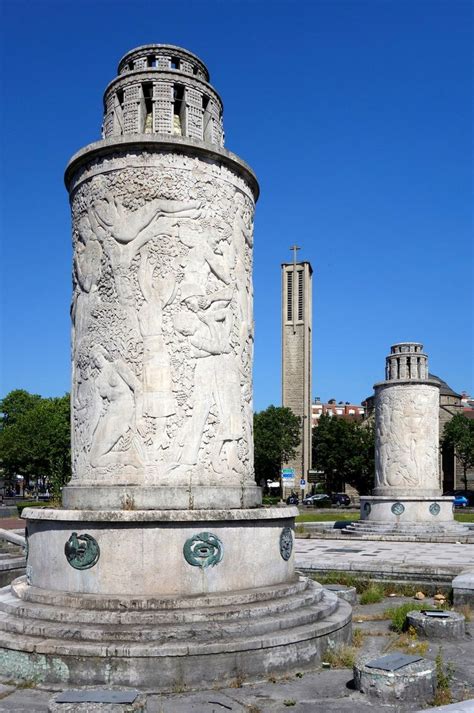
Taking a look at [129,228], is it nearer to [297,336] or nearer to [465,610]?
[465,610]

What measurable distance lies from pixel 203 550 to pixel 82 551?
1278mm

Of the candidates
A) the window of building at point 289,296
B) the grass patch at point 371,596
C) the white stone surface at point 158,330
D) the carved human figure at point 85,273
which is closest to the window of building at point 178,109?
the white stone surface at point 158,330

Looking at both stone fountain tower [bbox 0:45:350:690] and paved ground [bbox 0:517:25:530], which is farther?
paved ground [bbox 0:517:25:530]

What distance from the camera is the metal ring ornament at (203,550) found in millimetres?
7328

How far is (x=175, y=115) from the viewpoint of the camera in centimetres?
887

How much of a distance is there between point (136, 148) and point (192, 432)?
3444 millimetres

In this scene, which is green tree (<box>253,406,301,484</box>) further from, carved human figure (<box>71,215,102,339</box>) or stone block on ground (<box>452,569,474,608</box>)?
carved human figure (<box>71,215,102,339</box>)

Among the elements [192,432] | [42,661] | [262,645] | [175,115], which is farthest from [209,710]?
[175,115]

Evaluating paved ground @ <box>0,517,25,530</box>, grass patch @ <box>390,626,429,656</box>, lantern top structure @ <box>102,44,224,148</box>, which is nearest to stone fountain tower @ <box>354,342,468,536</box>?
paved ground @ <box>0,517,25,530</box>

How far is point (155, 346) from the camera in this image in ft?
26.2

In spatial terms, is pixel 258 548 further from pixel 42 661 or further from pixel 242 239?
pixel 242 239

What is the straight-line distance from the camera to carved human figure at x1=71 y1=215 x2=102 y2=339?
27.6ft

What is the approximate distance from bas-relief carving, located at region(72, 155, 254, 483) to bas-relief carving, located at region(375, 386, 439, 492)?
16.2m

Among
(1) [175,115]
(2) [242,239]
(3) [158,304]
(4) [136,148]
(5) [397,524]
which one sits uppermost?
(1) [175,115]
